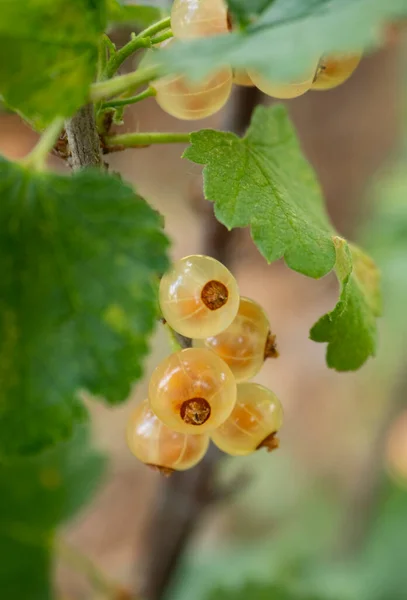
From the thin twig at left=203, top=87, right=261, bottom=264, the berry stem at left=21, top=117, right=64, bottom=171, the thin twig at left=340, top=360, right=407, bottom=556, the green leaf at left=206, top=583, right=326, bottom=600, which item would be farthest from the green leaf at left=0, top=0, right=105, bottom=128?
the thin twig at left=340, top=360, right=407, bottom=556

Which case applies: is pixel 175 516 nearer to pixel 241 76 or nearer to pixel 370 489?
pixel 241 76

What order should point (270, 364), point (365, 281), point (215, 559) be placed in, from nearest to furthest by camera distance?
point (365, 281) < point (215, 559) < point (270, 364)

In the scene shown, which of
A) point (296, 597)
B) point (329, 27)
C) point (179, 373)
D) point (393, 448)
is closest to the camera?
point (329, 27)

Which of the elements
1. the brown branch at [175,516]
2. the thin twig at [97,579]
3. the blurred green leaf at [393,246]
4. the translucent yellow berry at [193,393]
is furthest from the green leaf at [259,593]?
the translucent yellow berry at [193,393]

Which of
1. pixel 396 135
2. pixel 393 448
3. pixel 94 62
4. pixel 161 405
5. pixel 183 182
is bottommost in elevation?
pixel 161 405

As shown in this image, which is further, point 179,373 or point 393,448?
point 393,448

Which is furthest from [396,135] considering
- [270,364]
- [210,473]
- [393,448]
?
[210,473]

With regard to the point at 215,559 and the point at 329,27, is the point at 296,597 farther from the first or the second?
the point at 329,27
